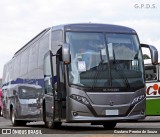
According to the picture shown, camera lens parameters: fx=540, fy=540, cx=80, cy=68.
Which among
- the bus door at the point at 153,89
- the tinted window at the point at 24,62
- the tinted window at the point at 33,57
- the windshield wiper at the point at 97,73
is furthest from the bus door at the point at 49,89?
the bus door at the point at 153,89

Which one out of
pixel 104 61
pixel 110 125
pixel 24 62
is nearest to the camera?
pixel 104 61

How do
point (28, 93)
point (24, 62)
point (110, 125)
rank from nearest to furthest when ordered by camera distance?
1. point (110, 125)
2. point (28, 93)
3. point (24, 62)

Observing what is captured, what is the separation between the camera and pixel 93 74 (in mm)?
15562

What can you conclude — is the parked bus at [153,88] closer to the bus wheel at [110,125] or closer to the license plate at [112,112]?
the bus wheel at [110,125]

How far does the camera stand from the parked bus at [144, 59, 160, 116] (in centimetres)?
2328

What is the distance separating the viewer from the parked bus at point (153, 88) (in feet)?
76.4

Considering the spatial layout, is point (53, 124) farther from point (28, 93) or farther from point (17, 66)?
point (17, 66)

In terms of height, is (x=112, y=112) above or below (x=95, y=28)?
below

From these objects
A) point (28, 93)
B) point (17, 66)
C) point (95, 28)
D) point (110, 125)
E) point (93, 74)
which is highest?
point (95, 28)

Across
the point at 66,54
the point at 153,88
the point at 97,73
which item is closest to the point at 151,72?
the point at 153,88

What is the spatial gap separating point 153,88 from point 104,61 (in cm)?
815

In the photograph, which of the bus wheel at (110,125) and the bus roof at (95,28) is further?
the bus wheel at (110,125)

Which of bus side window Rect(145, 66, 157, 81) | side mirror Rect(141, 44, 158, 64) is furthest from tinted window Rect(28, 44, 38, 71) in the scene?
bus side window Rect(145, 66, 157, 81)

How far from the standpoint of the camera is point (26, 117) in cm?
2091
